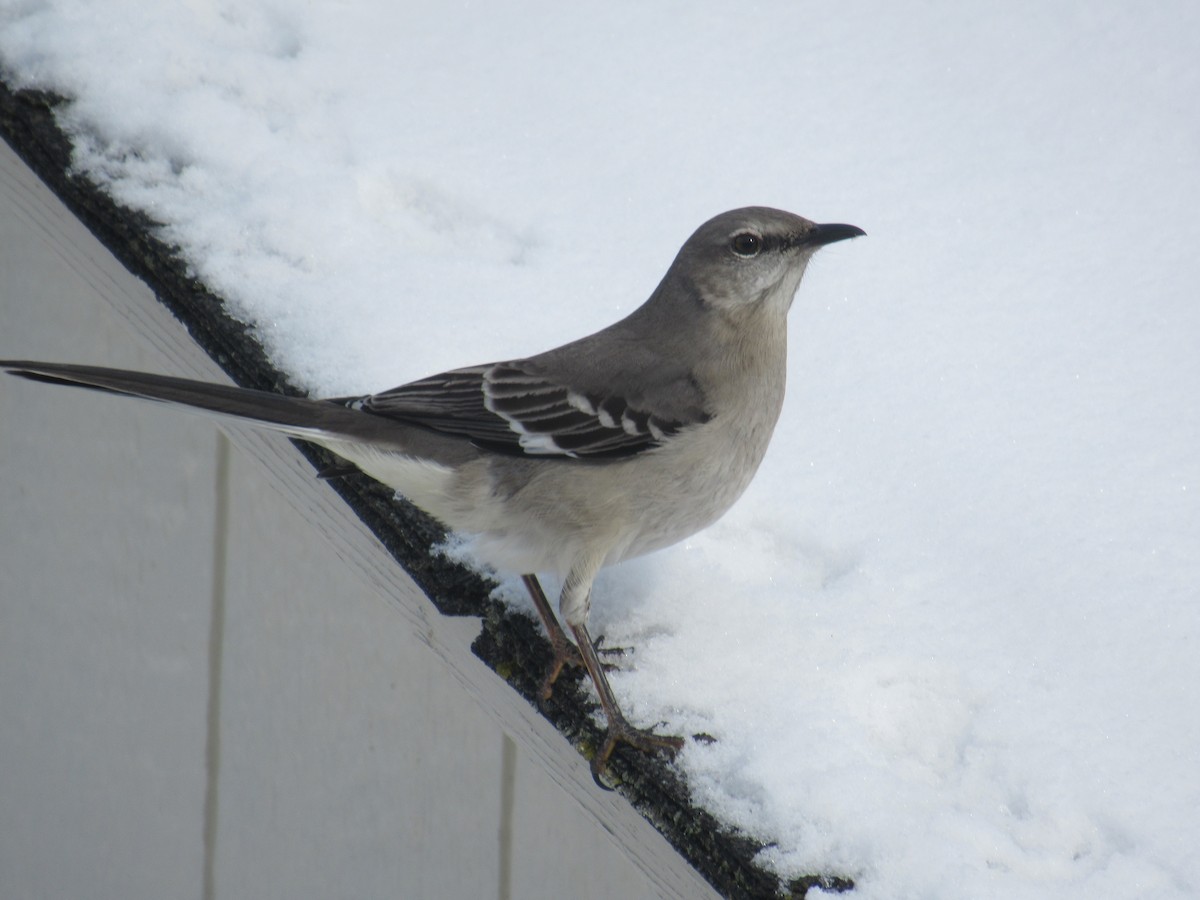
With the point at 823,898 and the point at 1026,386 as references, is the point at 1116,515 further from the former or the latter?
the point at 823,898

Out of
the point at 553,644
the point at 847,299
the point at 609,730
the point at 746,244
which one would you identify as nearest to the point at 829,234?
the point at 746,244

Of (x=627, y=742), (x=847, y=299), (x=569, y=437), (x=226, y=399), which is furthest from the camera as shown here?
(x=847, y=299)

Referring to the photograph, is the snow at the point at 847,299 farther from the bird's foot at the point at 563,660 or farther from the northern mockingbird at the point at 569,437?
the northern mockingbird at the point at 569,437

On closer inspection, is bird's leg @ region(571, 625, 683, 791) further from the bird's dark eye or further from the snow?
the bird's dark eye

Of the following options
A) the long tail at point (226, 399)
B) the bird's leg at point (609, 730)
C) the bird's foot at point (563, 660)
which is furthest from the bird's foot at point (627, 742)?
the long tail at point (226, 399)

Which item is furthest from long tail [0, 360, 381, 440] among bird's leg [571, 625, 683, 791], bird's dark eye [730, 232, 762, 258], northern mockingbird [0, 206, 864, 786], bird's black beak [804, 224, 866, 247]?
bird's black beak [804, 224, 866, 247]

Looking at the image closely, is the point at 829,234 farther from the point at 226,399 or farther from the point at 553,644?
the point at 226,399
